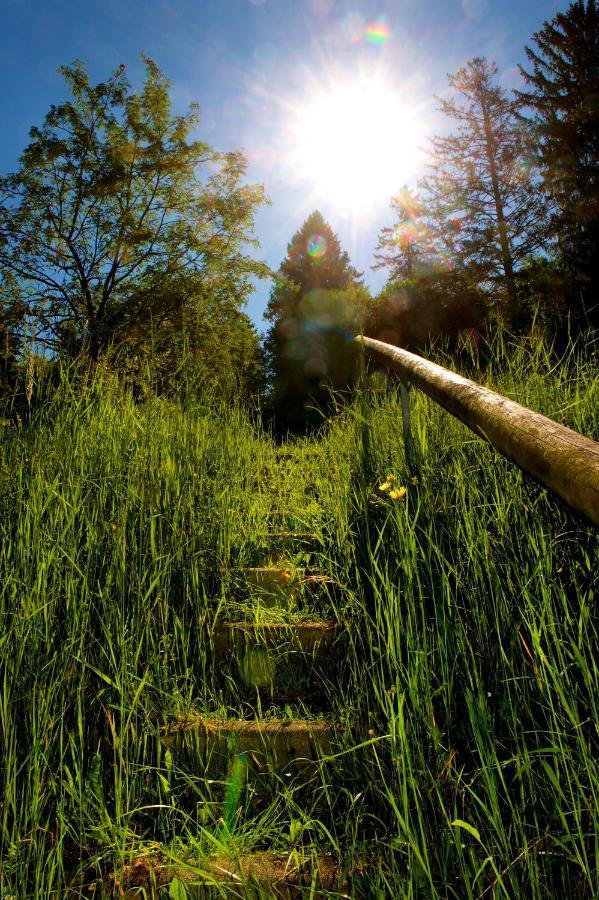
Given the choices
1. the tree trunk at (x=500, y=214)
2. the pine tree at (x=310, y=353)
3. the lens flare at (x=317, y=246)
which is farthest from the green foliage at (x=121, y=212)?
the lens flare at (x=317, y=246)

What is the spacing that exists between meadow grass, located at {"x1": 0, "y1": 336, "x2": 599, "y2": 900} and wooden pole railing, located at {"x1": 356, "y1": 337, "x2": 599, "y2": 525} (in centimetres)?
36

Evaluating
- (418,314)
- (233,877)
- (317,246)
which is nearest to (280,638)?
(233,877)

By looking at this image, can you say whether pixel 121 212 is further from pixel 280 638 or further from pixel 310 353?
pixel 280 638

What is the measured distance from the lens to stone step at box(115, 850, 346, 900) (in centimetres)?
118

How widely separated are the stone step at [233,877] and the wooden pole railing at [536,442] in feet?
3.39

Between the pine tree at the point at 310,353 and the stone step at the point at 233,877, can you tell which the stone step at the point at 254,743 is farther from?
the pine tree at the point at 310,353

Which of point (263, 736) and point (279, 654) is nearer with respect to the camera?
point (263, 736)

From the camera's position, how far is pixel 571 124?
17.0 metres

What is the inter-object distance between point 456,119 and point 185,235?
44.8 feet

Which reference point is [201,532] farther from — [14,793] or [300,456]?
[300,456]

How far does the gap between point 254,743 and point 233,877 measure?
40cm

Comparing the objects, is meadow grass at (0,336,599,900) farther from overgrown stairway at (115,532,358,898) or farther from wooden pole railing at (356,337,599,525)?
wooden pole railing at (356,337,599,525)

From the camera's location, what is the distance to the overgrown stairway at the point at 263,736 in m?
1.21

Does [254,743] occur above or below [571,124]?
below
